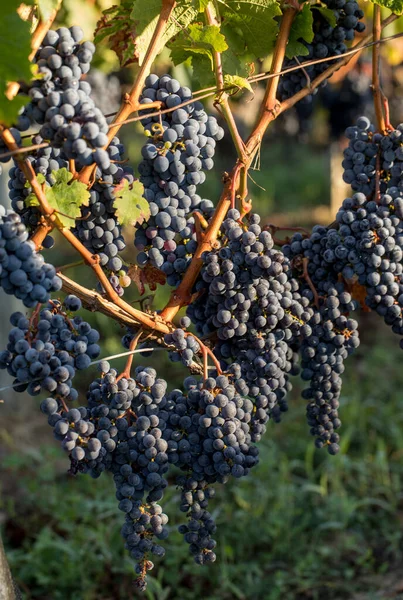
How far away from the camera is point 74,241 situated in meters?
1.25

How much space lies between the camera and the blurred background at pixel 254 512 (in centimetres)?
261

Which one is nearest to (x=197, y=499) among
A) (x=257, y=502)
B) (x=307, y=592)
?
(x=307, y=592)

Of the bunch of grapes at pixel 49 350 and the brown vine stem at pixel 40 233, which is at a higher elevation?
the brown vine stem at pixel 40 233

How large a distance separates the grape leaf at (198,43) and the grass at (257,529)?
1.71 metres

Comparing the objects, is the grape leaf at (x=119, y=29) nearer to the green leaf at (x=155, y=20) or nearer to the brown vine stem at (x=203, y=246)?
the green leaf at (x=155, y=20)

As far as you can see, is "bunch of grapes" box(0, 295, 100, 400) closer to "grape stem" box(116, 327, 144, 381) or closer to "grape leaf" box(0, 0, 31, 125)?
"grape stem" box(116, 327, 144, 381)

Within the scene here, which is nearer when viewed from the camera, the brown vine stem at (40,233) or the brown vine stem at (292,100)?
the brown vine stem at (40,233)

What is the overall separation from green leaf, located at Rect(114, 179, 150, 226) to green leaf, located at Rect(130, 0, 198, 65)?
30 centimetres

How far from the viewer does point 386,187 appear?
1.58m

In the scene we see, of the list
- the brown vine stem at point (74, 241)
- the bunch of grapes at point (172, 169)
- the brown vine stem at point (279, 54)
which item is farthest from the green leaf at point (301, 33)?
the brown vine stem at point (74, 241)

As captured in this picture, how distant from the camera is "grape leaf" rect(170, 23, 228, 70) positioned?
4.43 ft

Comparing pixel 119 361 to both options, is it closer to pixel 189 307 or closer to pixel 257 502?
pixel 257 502

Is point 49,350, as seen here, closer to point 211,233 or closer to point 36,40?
point 211,233

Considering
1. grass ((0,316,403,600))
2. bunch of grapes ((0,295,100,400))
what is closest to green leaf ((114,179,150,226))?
bunch of grapes ((0,295,100,400))
